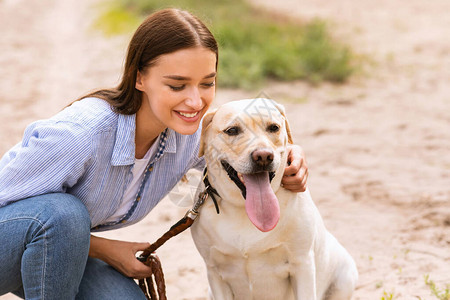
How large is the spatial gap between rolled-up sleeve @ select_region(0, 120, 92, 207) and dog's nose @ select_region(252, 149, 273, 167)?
0.68 meters

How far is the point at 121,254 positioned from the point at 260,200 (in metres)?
0.73

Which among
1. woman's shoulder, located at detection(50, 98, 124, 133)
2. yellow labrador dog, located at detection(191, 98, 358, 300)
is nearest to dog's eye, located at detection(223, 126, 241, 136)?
yellow labrador dog, located at detection(191, 98, 358, 300)

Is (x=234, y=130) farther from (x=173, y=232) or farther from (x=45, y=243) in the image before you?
(x=45, y=243)

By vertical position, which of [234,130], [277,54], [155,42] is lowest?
[277,54]

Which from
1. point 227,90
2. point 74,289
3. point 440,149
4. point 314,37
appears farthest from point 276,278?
point 314,37

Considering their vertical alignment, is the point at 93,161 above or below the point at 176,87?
below

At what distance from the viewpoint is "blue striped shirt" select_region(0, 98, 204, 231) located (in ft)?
7.31

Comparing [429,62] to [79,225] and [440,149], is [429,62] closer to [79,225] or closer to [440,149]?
[440,149]

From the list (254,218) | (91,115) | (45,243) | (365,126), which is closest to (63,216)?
(45,243)

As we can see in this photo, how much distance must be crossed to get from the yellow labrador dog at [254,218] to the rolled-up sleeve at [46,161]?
1.85 ft

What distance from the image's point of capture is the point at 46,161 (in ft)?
7.27

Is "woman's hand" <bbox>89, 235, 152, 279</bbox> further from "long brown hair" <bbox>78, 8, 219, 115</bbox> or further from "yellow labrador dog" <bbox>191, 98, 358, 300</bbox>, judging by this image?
"long brown hair" <bbox>78, 8, 219, 115</bbox>

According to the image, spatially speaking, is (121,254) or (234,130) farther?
(121,254)

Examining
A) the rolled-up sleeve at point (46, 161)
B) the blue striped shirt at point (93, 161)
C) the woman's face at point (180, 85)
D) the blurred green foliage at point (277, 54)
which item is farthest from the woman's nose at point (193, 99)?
the blurred green foliage at point (277, 54)
